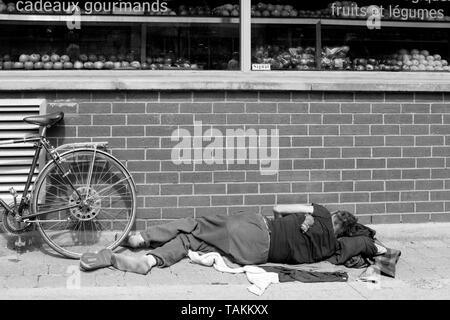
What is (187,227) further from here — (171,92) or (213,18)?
(213,18)

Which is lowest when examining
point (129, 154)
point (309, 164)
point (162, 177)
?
point (162, 177)

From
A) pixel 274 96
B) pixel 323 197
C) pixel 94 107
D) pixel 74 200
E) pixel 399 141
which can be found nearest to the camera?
pixel 74 200

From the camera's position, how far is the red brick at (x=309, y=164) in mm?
6488

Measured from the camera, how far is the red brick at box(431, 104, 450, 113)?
21.9ft

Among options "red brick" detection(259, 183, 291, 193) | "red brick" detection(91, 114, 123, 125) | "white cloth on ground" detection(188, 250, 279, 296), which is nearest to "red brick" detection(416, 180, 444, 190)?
"red brick" detection(259, 183, 291, 193)

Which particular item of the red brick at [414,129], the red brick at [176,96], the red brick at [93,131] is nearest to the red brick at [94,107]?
the red brick at [93,131]

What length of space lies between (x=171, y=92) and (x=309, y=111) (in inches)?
52.8

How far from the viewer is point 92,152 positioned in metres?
5.91

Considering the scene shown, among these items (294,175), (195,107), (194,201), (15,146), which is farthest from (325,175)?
(15,146)

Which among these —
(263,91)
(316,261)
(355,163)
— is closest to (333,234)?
(316,261)

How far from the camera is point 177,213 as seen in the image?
20.8 ft

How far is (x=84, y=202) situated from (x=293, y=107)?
2.16m

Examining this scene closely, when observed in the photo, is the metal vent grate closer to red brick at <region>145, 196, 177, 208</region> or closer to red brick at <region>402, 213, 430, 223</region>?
red brick at <region>145, 196, 177, 208</region>

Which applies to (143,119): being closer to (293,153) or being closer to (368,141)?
(293,153)
